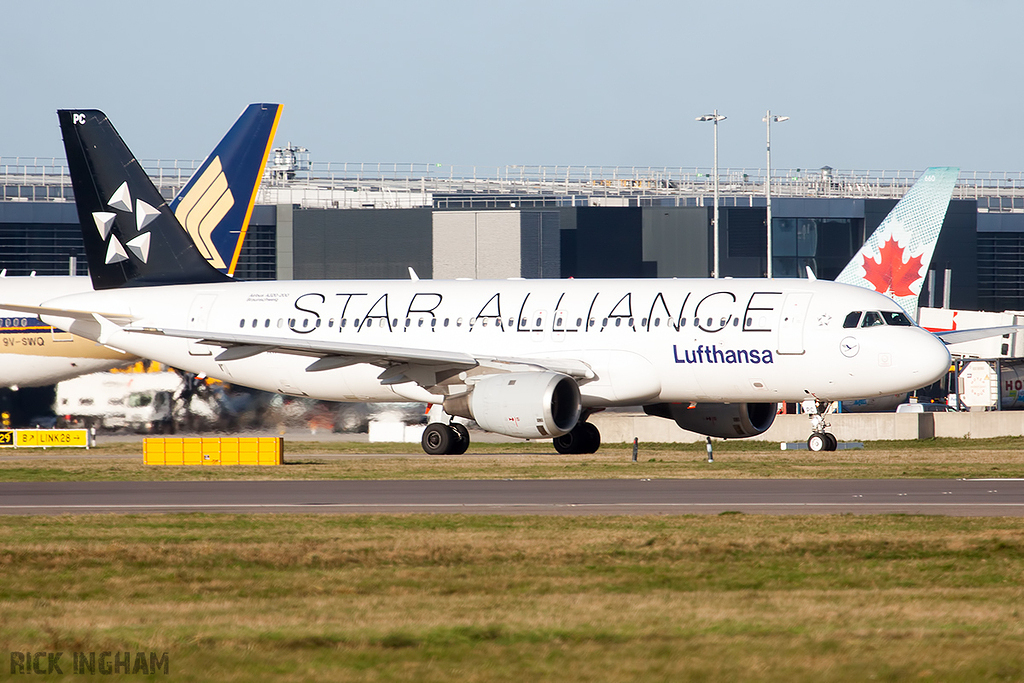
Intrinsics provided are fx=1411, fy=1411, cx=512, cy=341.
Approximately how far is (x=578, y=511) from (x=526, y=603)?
775 centimetres

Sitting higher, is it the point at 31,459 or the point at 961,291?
the point at 961,291

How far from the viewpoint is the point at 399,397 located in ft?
112

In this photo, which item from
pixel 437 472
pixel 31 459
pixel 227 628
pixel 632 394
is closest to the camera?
pixel 227 628

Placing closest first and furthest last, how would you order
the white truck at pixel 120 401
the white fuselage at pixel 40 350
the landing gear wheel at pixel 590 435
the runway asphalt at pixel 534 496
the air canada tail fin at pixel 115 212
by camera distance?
the runway asphalt at pixel 534 496 → the landing gear wheel at pixel 590 435 → the air canada tail fin at pixel 115 212 → the white fuselage at pixel 40 350 → the white truck at pixel 120 401

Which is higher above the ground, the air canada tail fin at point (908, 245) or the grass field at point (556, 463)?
the air canada tail fin at point (908, 245)

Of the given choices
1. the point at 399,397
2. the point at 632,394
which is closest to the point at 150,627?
the point at 632,394

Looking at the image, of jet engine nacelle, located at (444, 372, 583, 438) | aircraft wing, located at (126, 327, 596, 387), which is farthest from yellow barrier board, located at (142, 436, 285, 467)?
jet engine nacelle, located at (444, 372, 583, 438)

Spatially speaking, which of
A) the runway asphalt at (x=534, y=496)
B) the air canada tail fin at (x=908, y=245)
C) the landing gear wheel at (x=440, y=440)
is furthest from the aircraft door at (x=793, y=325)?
the air canada tail fin at (x=908, y=245)

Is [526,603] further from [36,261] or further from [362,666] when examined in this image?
[36,261]

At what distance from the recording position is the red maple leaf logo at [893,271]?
52406mm

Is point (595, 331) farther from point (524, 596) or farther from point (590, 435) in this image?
point (524, 596)

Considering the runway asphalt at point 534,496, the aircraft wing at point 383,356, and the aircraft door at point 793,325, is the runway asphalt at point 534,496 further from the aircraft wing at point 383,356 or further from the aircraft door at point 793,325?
the aircraft wing at point 383,356

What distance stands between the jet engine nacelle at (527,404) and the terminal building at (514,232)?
113 ft

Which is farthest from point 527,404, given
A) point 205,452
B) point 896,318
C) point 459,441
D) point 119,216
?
point 119,216
